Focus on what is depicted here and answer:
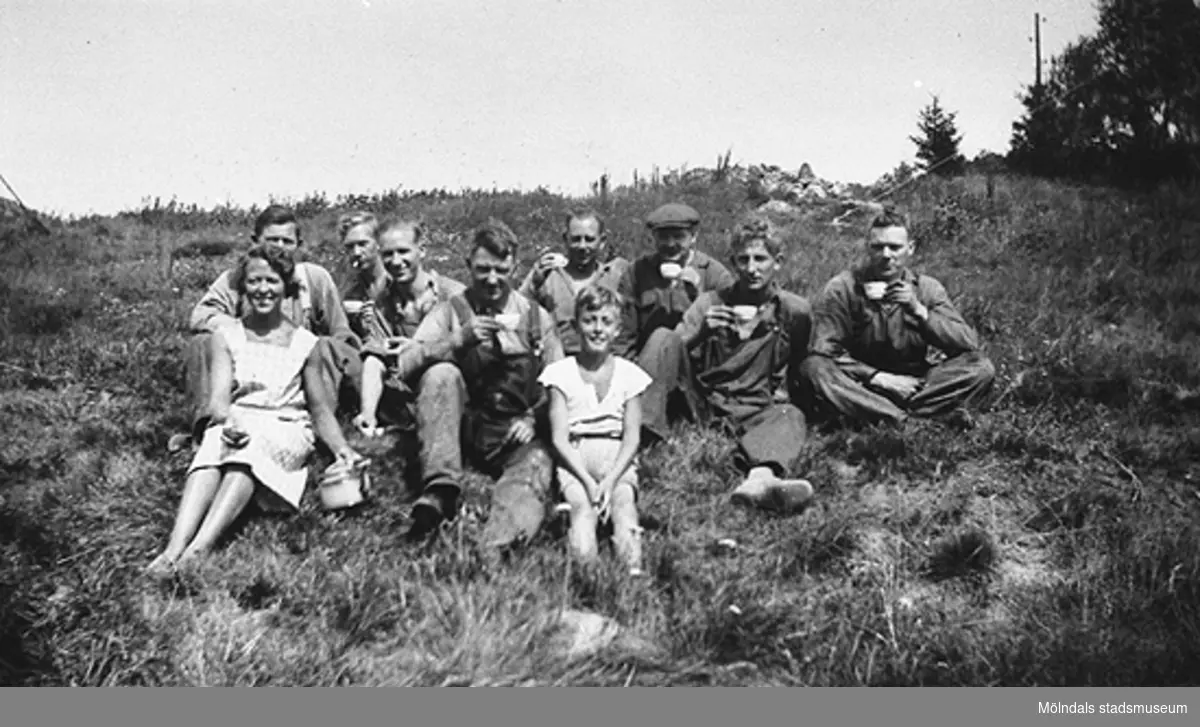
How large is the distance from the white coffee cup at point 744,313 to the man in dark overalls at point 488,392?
3.60 feet

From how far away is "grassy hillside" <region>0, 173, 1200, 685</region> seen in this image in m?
3.28

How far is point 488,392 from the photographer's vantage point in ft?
16.3

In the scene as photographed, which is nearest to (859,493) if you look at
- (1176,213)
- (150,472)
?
(150,472)

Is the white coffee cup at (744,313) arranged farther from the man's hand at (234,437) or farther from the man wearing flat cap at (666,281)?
the man's hand at (234,437)

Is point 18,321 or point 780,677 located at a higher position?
point 18,321

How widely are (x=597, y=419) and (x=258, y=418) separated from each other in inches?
65.7

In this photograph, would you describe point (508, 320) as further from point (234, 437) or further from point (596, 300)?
point (234, 437)

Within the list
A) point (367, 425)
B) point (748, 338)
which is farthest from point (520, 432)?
point (748, 338)

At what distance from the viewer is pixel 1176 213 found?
33.0 ft

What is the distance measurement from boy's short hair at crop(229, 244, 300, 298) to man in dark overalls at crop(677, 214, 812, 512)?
226 cm

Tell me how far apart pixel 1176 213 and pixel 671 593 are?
901cm

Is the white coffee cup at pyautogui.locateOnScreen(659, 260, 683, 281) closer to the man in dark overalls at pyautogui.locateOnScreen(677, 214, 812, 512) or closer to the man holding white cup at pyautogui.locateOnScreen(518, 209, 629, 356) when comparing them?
the man holding white cup at pyautogui.locateOnScreen(518, 209, 629, 356)
